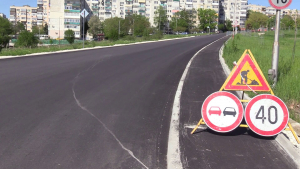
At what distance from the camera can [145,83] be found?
37.2ft

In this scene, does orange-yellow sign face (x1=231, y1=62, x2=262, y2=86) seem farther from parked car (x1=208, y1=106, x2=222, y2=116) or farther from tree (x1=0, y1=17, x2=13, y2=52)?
tree (x1=0, y1=17, x2=13, y2=52)

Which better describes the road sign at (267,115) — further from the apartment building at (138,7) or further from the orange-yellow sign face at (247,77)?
the apartment building at (138,7)

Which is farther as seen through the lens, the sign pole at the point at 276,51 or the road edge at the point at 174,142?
the sign pole at the point at 276,51

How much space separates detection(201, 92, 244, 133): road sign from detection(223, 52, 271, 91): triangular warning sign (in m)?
0.30

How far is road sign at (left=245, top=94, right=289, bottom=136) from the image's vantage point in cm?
591

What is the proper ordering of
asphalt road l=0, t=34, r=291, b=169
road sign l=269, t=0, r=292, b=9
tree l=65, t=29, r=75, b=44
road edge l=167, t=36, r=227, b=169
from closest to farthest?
road edge l=167, t=36, r=227, b=169 → asphalt road l=0, t=34, r=291, b=169 → road sign l=269, t=0, r=292, b=9 → tree l=65, t=29, r=75, b=44

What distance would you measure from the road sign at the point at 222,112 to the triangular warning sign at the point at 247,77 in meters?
0.30

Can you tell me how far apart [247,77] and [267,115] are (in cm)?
80

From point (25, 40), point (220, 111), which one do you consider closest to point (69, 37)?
point (25, 40)

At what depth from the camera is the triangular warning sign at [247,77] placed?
20.8 ft

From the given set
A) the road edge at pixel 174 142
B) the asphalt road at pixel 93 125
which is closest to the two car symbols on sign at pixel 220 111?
the asphalt road at pixel 93 125

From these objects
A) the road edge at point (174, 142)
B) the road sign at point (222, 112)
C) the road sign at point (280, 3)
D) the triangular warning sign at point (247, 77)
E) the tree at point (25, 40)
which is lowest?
the road edge at point (174, 142)

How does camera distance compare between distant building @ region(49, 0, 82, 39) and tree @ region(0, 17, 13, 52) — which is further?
distant building @ region(49, 0, 82, 39)

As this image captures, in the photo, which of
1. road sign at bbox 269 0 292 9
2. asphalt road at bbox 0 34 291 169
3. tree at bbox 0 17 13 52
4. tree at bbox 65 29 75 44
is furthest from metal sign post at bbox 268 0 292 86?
tree at bbox 65 29 75 44
